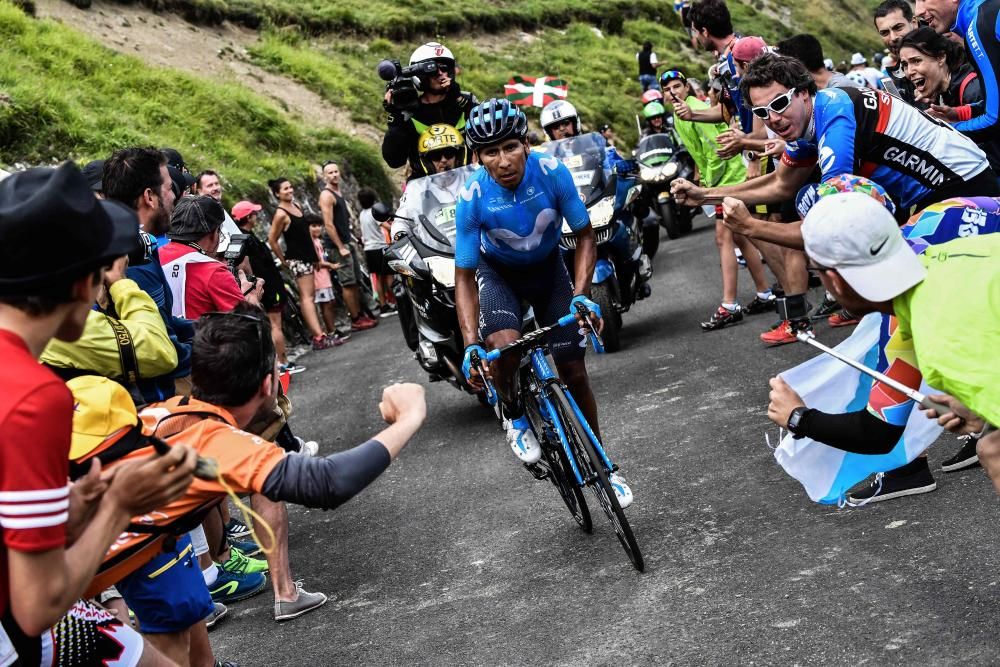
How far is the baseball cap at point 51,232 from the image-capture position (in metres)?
2.78

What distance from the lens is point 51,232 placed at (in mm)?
2822

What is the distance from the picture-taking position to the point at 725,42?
10055mm

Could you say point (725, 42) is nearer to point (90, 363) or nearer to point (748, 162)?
point (748, 162)

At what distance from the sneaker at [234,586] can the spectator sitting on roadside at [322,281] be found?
9893 millimetres

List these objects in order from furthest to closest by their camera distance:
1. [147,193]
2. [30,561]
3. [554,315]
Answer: [554,315], [147,193], [30,561]

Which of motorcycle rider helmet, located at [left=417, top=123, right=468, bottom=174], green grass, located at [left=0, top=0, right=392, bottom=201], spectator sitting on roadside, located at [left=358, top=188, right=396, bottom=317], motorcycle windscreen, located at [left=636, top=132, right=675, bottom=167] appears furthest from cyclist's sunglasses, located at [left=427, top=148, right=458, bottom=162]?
green grass, located at [left=0, top=0, right=392, bottom=201]

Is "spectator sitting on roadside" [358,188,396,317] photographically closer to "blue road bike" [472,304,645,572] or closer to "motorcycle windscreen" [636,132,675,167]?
"motorcycle windscreen" [636,132,675,167]

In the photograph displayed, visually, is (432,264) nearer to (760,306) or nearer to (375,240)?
(760,306)

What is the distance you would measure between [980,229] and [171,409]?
3.36 m

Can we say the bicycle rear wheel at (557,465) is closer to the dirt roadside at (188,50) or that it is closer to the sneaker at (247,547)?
the sneaker at (247,547)

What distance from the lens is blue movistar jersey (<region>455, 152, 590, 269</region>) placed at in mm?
6566

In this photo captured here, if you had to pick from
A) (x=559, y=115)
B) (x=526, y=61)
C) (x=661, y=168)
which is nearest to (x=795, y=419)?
(x=559, y=115)

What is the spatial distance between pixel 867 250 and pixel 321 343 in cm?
1294

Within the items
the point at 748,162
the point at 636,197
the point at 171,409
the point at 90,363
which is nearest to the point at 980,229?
the point at 171,409
